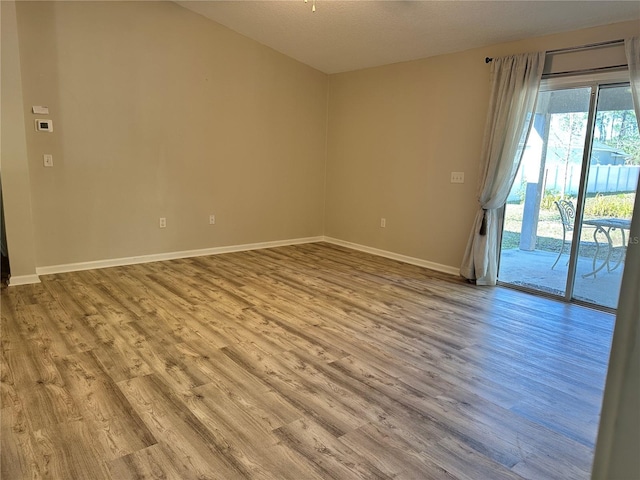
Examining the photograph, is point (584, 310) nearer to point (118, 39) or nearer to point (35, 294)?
point (35, 294)

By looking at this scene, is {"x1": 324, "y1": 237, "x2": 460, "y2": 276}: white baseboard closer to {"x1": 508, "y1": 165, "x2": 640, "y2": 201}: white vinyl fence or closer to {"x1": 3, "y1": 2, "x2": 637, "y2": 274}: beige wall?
{"x1": 3, "y1": 2, "x2": 637, "y2": 274}: beige wall

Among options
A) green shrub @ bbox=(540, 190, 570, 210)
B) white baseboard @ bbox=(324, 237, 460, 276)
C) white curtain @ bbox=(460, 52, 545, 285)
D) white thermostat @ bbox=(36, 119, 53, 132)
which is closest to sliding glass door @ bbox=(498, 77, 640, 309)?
green shrub @ bbox=(540, 190, 570, 210)

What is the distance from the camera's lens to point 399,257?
17.9 ft

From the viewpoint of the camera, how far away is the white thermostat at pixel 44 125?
13.4ft

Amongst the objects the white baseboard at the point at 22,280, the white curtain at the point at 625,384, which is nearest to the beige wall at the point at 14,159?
the white baseboard at the point at 22,280

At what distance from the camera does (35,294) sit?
12.0ft

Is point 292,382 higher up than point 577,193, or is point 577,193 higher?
point 577,193

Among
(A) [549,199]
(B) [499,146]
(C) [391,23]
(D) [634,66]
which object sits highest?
(C) [391,23]

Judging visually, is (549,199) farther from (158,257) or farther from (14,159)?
(14,159)

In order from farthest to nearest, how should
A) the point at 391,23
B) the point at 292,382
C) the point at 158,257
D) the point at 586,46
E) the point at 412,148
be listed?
the point at 412,148
the point at 158,257
the point at 391,23
the point at 586,46
the point at 292,382

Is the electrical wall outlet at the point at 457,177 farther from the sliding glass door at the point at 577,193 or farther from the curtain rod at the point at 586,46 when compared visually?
the curtain rod at the point at 586,46

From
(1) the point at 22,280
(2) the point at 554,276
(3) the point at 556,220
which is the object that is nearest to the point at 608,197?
(3) the point at 556,220

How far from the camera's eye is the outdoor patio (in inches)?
146

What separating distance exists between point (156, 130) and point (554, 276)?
14.9 feet
